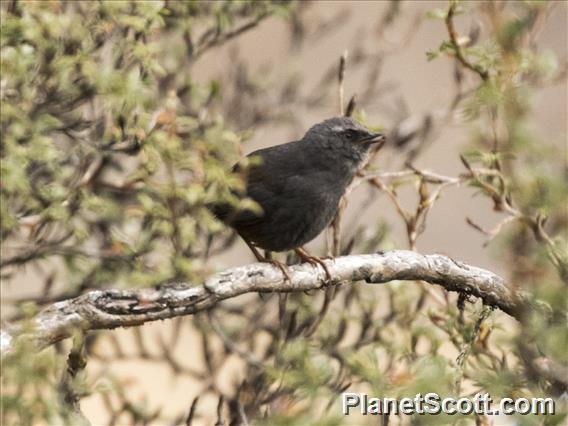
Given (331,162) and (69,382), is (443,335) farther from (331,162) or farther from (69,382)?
(69,382)

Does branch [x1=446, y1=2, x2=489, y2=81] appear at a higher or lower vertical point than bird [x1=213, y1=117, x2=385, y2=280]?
higher

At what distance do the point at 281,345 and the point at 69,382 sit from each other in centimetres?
282

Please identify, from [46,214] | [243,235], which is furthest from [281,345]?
[46,214]

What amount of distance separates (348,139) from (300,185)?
1.28ft

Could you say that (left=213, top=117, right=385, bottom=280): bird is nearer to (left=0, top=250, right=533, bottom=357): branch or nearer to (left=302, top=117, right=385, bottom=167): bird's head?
(left=302, top=117, right=385, bottom=167): bird's head

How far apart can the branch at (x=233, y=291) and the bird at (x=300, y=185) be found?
0.59 metres

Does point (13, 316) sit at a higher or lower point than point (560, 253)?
lower

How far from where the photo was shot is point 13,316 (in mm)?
6359

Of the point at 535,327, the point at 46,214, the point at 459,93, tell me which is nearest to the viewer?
the point at 535,327

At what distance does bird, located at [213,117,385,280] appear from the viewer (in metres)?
5.45

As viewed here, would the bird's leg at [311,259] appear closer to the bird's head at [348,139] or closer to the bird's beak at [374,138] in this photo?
the bird's head at [348,139]

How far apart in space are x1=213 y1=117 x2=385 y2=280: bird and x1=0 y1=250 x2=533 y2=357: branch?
1.95ft

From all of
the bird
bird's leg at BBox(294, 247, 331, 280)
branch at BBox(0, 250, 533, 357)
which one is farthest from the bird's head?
branch at BBox(0, 250, 533, 357)

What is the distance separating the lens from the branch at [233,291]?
10.7 feet
